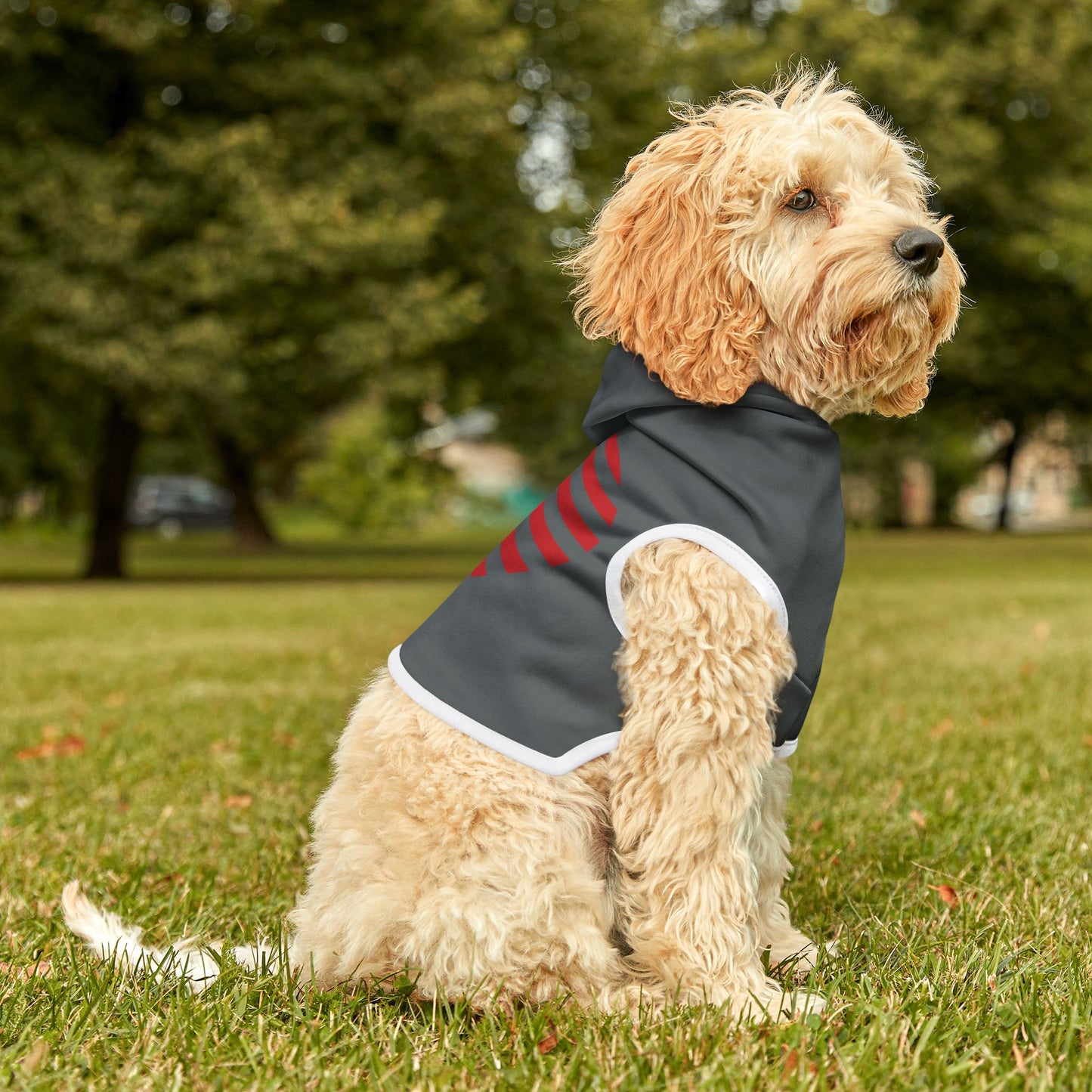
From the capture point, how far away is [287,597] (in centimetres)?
1515

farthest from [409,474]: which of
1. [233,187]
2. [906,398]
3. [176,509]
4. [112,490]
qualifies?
[906,398]

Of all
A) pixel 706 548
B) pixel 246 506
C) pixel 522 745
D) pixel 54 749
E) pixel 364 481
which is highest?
pixel 706 548

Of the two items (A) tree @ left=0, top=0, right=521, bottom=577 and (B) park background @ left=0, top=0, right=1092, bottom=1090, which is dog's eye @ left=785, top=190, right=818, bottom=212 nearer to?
(B) park background @ left=0, top=0, right=1092, bottom=1090

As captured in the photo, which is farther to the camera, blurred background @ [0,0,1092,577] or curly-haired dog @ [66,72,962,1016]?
blurred background @ [0,0,1092,577]

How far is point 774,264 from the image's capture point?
2.84 meters

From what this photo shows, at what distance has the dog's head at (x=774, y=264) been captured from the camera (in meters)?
2.79

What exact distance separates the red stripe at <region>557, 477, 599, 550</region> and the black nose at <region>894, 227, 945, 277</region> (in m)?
0.97

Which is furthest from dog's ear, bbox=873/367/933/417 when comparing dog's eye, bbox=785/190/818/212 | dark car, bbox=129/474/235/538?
dark car, bbox=129/474/235/538

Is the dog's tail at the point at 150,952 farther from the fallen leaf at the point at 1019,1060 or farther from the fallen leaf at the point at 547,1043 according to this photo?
the fallen leaf at the point at 1019,1060

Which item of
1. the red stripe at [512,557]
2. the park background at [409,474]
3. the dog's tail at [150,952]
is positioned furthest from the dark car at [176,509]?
the red stripe at [512,557]

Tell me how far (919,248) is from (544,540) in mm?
1146

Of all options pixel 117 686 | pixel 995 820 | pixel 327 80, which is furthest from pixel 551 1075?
pixel 327 80

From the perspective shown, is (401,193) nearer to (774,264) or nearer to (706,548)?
(774,264)

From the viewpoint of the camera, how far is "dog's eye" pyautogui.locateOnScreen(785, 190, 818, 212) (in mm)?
2852
